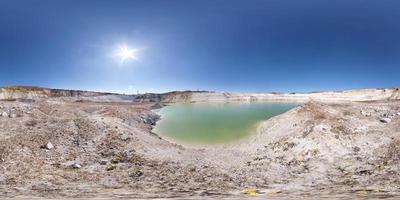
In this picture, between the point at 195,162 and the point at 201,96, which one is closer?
the point at 195,162

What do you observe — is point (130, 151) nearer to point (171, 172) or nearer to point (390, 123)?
point (171, 172)

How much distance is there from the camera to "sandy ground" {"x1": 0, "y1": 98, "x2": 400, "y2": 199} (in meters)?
15.4

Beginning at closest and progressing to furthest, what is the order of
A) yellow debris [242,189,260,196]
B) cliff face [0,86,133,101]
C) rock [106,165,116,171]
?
yellow debris [242,189,260,196] → rock [106,165,116,171] → cliff face [0,86,133,101]

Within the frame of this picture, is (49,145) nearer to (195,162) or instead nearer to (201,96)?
(195,162)

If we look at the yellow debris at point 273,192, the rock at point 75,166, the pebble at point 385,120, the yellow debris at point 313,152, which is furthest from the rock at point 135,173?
the pebble at point 385,120

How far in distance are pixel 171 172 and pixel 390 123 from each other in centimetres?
2159

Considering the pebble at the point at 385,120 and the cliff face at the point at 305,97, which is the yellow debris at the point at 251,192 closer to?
the pebble at the point at 385,120

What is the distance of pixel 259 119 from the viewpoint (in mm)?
48188

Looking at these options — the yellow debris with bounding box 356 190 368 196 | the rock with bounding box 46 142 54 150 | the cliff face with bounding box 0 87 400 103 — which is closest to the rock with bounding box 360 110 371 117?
the yellow debris with bounding box 356 190 368 196

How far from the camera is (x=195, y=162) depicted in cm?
2361

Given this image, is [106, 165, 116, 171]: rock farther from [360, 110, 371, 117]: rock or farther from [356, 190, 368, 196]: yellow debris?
[360, 110, 371, 117]: rock

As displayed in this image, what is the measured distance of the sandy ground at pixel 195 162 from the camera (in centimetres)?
1545

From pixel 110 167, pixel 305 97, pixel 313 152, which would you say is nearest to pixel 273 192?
pixel 313 152

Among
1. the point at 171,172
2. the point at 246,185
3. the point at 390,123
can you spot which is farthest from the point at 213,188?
the point at 390,123
